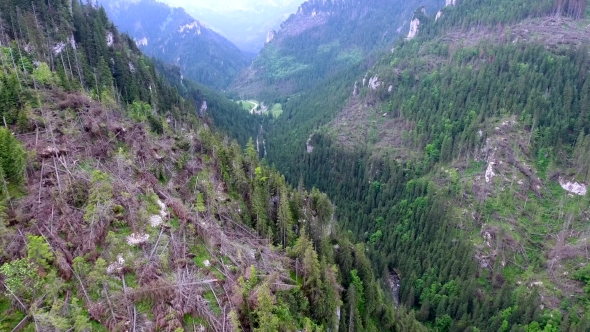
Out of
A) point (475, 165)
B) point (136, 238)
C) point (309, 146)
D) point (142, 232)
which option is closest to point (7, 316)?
point (136, 238)

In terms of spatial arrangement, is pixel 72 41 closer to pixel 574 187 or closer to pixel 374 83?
pixel 374 83

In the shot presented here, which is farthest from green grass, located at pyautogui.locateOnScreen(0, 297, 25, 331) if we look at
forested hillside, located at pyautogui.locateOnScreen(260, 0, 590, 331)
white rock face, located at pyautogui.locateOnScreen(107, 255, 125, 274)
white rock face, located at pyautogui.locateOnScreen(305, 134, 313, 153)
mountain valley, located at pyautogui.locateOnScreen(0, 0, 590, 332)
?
white rock face, located at pyautogui.locateOnScreen(305, 134, 313, 153)

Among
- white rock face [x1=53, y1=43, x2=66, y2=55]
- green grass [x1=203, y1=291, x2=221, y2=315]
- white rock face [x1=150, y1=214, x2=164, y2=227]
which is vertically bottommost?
green grass [x1=203, y1=291, x2=221, y2=315]

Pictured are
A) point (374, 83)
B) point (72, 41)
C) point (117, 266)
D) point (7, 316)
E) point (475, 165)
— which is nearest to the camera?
point (7, 316)

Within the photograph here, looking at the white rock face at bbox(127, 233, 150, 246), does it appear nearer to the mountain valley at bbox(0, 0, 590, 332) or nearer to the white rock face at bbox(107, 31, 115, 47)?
the mountain valley at bbox(0, 0, 590, 332)

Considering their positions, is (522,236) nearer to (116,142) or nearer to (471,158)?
(471,158)

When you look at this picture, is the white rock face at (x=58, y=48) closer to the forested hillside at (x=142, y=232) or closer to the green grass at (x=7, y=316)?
the forested hillside at (x=142, y=232)
